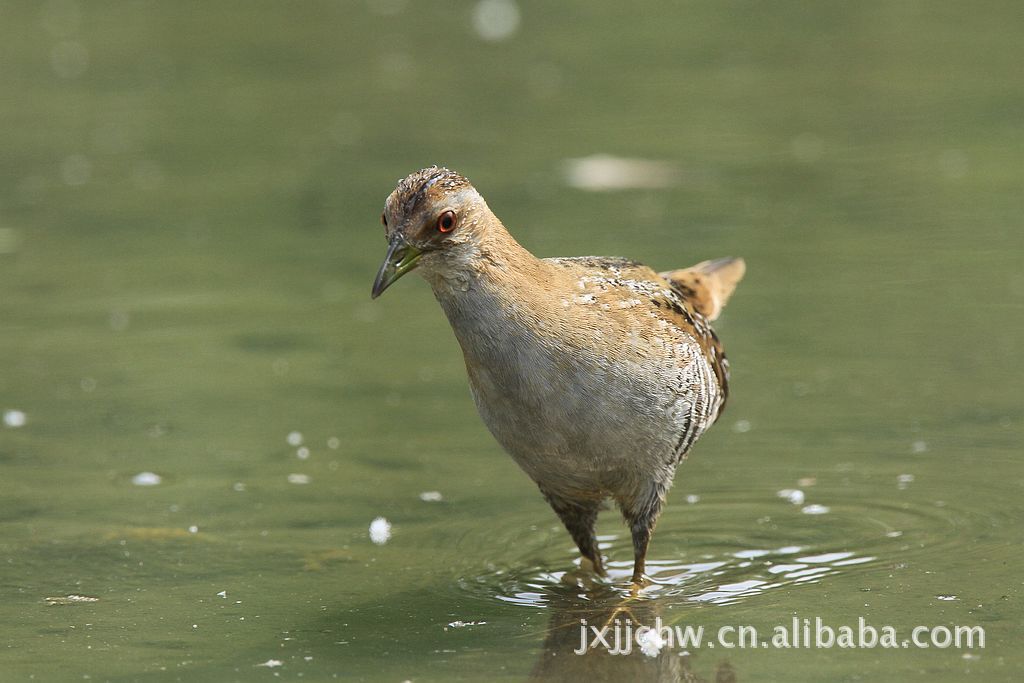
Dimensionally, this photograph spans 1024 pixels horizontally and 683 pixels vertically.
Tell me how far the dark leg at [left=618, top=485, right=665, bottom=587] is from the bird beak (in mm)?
1283

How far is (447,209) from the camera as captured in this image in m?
5.40

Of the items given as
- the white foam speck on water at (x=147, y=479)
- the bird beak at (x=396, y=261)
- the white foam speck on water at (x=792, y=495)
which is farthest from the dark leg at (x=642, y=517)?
the white foam speck on water at (x=147, y=479)

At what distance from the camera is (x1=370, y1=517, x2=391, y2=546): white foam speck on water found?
6.56 m

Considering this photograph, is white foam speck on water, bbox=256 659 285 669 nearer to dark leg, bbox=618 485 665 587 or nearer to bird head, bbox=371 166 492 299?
bird head, bbox=371 166 492 299

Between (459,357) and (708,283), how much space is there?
6.00ft

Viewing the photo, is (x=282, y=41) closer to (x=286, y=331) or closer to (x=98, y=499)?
(x=286, y=331)

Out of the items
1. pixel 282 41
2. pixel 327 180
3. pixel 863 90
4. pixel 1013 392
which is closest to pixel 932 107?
pixel 863 90

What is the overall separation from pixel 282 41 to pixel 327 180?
543 centimetres

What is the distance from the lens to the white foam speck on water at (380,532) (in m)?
6.56

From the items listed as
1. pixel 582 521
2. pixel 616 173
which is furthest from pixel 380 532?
pixel 616 173

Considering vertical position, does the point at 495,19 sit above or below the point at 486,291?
above

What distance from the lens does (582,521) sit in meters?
6.14

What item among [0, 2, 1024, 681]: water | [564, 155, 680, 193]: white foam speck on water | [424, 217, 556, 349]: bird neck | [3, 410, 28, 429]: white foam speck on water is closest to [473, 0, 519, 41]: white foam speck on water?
[0, 2, 1024, 681]: water

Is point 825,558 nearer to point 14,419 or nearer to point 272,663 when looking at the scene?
point 272,663
